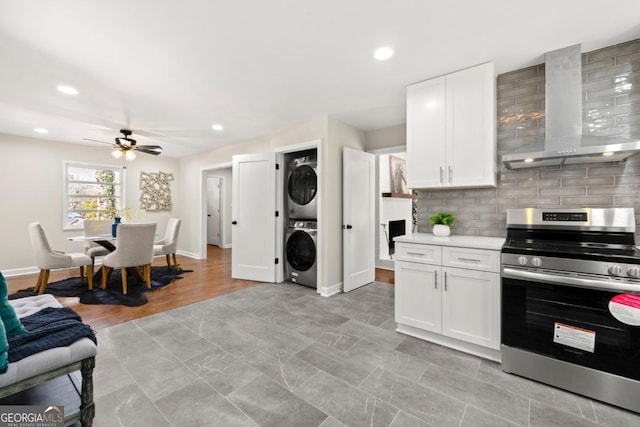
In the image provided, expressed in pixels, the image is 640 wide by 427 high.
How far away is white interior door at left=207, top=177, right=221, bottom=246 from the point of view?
26.7 ft

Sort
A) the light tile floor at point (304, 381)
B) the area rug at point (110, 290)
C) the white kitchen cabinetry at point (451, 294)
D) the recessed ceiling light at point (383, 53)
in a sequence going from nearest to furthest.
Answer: the light tile floor at point (304, 381) < the white kitchen cabinetry at point (451, 294) < the recessed ceiling light at point (383, 53) < the area rug at point (110, 290)

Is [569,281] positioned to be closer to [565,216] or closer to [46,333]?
[565,216]

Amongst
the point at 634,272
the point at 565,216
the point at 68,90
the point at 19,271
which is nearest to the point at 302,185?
the point at 68,90

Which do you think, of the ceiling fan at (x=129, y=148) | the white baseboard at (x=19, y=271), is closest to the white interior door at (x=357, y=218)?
the ceiling fan at (x=129, y=148)

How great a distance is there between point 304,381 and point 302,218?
262 cm

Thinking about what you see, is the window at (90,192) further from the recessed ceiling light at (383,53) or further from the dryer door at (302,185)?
the recessed ceiling light at (383,53)

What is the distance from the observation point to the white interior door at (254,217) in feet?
14.0

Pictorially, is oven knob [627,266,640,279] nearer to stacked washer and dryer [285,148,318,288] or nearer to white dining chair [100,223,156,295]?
stacked washer and dryer [285,148,318,288]

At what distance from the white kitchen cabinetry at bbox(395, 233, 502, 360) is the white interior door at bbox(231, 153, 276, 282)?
2.31 metres

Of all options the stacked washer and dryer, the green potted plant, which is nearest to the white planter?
the green potted plant

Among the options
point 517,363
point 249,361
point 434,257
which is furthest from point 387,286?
point 249,361

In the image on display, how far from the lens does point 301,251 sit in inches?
165

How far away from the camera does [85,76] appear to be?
8.74 ft

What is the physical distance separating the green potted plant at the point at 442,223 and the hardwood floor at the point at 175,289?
194cm
